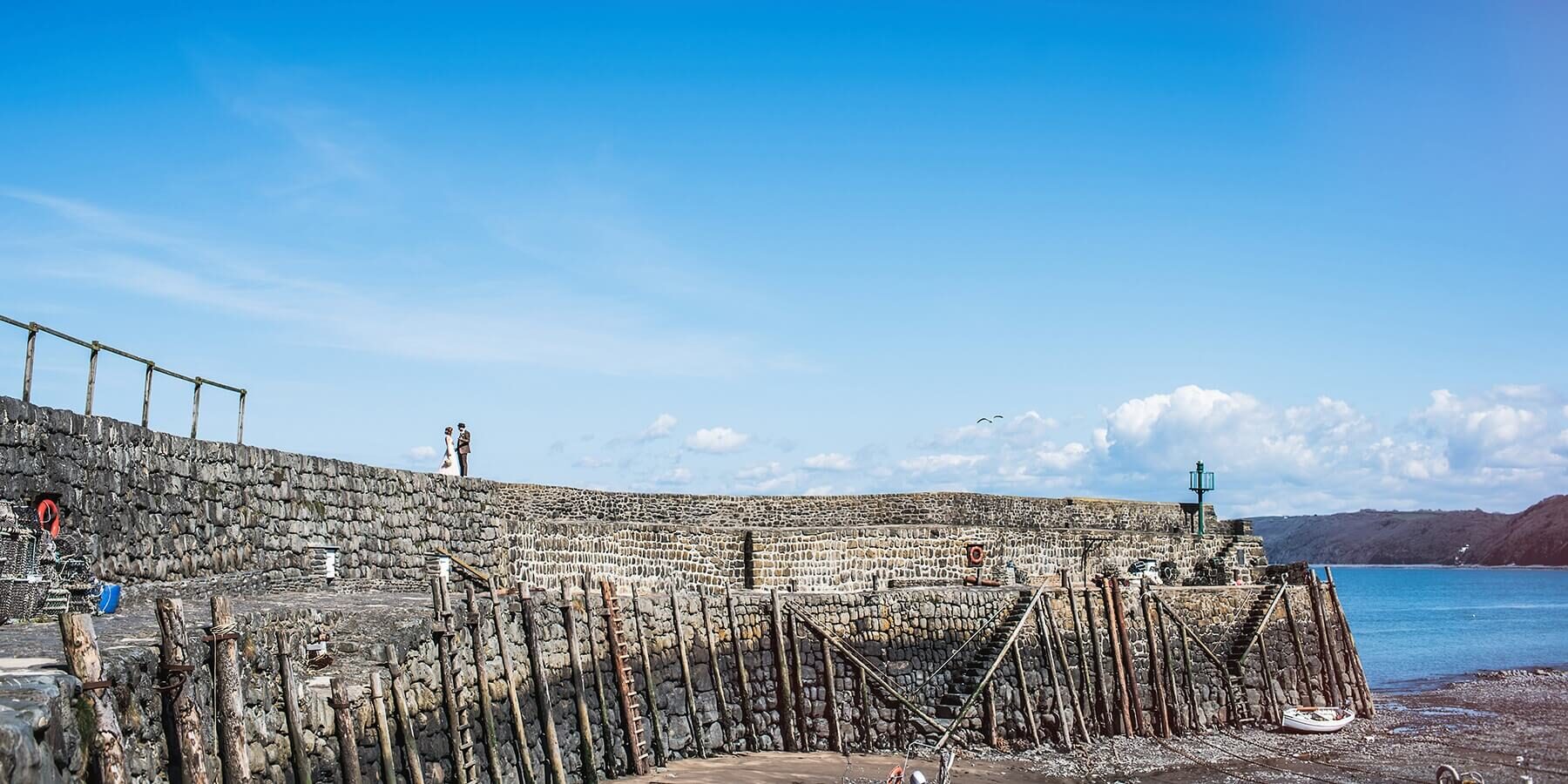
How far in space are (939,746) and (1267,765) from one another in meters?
7.51

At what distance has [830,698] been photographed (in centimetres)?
2498

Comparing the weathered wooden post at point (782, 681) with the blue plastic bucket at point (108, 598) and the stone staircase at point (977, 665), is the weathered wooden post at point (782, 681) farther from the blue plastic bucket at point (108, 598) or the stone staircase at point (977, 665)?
the blue plastic bucket at point (108, 598)

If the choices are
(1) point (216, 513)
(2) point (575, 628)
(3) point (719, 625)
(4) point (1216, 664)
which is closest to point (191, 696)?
(1) point (216, 513)

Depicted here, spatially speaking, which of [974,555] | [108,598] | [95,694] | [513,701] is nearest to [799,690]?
[513,701]

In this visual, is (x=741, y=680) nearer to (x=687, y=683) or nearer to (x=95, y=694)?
(x=687, y=683)

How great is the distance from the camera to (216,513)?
18.1m

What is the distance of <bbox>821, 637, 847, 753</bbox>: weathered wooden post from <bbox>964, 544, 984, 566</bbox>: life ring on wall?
10.4m

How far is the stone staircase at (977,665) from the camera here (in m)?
27.0

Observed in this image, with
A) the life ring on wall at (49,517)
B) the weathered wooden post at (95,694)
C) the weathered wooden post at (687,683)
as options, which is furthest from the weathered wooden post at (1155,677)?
the weathered wooden post at (95,694)

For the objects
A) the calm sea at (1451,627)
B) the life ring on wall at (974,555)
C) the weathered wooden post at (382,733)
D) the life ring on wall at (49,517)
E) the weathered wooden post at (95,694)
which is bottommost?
the calm sea at (1451,627)

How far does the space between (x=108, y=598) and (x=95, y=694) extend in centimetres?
567

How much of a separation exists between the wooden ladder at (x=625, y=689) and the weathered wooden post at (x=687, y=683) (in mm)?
1426

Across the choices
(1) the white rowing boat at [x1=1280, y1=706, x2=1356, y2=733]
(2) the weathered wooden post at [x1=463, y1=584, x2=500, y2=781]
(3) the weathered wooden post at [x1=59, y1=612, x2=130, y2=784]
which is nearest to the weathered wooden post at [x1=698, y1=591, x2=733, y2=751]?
(2) the weathered wooden post at [x1=463, y1=584, x2=500, y2=781]

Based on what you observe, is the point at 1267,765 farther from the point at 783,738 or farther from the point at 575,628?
the point at 575,628
